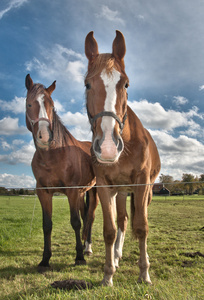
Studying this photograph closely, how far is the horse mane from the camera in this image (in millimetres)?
2807

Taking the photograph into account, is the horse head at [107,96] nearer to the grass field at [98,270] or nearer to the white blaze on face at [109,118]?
the white blaze on face at [109,118]

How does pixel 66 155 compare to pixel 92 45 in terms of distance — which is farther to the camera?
pixel 66 155

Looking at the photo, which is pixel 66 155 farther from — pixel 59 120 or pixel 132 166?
pixel 132 166

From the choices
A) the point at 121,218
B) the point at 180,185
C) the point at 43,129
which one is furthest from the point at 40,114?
the point at 180,185

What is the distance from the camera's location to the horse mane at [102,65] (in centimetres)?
281

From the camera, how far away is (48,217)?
4355 millimetres

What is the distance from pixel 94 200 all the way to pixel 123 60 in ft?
12.9

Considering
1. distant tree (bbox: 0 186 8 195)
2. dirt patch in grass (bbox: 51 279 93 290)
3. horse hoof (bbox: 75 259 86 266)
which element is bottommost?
horse hoof (bbox: 75 259 86 266)

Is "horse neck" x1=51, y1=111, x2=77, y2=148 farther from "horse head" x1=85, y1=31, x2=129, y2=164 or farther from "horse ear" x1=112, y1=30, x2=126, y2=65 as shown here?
"horse ear" x1=112, y1=30, x2=126, y2=65

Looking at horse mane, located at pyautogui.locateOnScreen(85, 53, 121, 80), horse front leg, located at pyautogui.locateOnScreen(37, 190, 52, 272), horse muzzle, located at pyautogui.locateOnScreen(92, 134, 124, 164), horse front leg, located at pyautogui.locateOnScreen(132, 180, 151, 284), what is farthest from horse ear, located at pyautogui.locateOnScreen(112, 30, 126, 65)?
horse front leg, located at pyautogui.locateOnScreen(37, 190, 52, 272)

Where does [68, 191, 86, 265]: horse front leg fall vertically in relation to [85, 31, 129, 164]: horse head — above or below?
below

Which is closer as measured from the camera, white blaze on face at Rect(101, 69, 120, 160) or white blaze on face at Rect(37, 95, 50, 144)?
white blaze on face at Rect(101, 69, 120, 160)

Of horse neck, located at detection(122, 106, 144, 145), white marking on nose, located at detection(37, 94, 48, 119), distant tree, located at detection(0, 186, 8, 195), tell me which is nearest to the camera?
horse neck, located at detection(122, 106, 144, 145)

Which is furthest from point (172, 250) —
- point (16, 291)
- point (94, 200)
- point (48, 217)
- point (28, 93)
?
point (28, 93)
